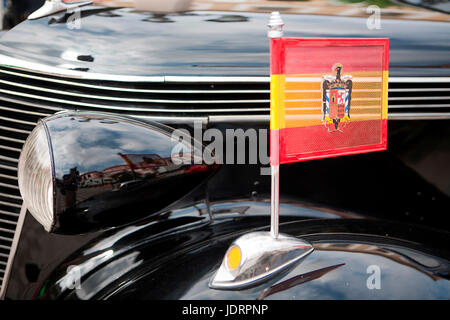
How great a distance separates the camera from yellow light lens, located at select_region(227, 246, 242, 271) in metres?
1.32

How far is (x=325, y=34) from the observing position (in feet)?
5.66

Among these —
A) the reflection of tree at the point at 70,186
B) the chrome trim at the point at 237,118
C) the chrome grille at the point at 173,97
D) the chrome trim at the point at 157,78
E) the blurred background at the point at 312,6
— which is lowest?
the reflection of tree at the point at 70,186

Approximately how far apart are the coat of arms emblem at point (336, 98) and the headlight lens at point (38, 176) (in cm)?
76

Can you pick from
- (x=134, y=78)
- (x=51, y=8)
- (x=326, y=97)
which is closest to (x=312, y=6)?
(x=326, y=97)

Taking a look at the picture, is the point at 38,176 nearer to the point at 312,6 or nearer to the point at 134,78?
the point at 134,78

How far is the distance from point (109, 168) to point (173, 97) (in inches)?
16.1

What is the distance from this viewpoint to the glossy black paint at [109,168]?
4.38 feet

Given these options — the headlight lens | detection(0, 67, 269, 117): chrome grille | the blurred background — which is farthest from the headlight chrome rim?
the blurred background

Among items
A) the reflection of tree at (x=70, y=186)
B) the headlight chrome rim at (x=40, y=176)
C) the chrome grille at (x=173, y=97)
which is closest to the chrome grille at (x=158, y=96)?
the chrome grille at (x=173, y=97)

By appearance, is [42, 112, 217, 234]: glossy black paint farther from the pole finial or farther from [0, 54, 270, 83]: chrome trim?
A: the pole finial

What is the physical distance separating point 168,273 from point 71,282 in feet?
1.20

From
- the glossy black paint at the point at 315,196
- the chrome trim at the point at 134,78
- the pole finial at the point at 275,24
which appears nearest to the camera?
the pole finial at the point at 275,24

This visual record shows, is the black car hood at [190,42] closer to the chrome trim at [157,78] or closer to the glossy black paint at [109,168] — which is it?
the chrome trim at [157,78]
